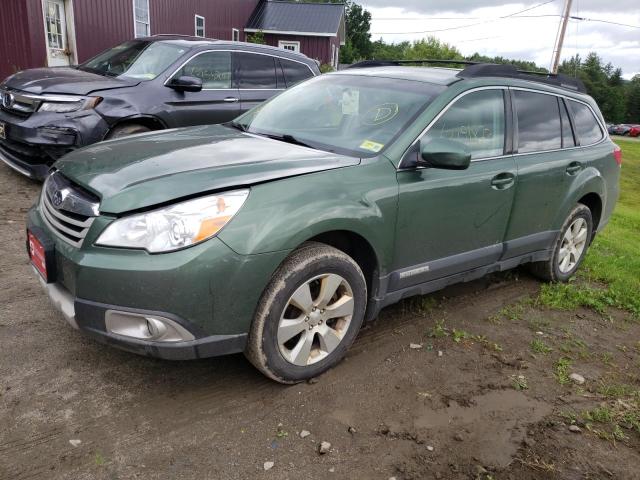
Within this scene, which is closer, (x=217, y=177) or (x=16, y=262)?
(x=217, y=177)

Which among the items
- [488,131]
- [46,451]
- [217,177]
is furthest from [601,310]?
[46,451]

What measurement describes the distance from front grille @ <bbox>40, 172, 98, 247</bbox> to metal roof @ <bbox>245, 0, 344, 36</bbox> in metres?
25.4

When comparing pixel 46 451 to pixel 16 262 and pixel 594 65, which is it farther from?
pixel 594 65

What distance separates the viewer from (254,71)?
7.36 metres

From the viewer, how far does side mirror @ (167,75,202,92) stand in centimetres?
626

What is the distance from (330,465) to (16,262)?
3.24 metres

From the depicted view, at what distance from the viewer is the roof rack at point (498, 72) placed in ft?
12.5

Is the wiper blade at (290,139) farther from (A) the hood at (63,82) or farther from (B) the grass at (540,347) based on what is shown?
(A) the hood at (63,82)

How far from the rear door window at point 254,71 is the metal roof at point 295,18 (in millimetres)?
20501

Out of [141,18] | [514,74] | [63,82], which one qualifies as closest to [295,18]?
[141,18]

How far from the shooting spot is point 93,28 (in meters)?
13.3

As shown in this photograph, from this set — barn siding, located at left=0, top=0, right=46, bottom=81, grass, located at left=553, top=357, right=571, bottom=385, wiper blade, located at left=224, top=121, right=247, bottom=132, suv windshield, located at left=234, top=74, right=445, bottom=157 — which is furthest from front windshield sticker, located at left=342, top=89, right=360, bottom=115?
barn siding, located at left=0, top=0, right=46, bottom=81

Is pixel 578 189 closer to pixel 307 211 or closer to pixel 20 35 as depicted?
pixel 307 211

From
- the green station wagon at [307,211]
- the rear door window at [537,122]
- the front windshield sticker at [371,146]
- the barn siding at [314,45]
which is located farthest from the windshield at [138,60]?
the barn siding at [314,45]
